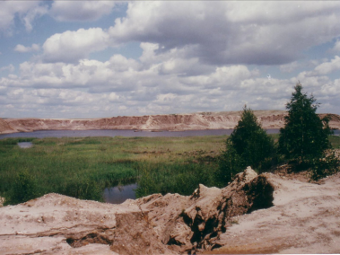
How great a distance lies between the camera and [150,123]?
4323 inches

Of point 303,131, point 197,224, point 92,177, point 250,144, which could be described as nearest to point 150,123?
point 92,177

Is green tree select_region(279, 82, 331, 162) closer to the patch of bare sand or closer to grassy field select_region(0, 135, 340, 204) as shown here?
grassy field select_region(0, 135, 340, 204)

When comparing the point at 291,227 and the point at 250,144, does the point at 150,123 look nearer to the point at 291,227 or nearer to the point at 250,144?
the point at 250,144

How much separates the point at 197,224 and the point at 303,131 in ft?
33.2

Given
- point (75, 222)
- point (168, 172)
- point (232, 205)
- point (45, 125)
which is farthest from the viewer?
point (45, 125)

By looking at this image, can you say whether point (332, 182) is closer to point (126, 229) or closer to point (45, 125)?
point (126, 229)

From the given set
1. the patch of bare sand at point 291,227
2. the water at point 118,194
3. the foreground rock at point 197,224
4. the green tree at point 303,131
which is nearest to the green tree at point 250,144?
the green tree at point 303,131

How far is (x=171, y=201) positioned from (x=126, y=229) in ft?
9.97

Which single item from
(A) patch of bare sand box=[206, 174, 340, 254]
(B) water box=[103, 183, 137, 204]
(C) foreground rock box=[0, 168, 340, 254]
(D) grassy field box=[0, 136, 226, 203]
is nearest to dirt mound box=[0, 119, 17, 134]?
(D) grassy field box=[0, 136, 226, 203]

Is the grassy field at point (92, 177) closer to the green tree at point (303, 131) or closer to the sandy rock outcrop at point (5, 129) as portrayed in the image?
the green tree at point (303, 131)

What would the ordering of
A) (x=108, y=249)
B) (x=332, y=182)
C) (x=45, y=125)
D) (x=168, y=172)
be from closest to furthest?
(x=108, y=249) → (x=332, y=182) → (x=168, y=172) → (x=45, y=125)

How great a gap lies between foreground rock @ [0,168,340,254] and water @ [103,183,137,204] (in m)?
5.27

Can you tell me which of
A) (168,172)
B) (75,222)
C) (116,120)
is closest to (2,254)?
(75,222)

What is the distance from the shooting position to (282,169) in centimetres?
1483
